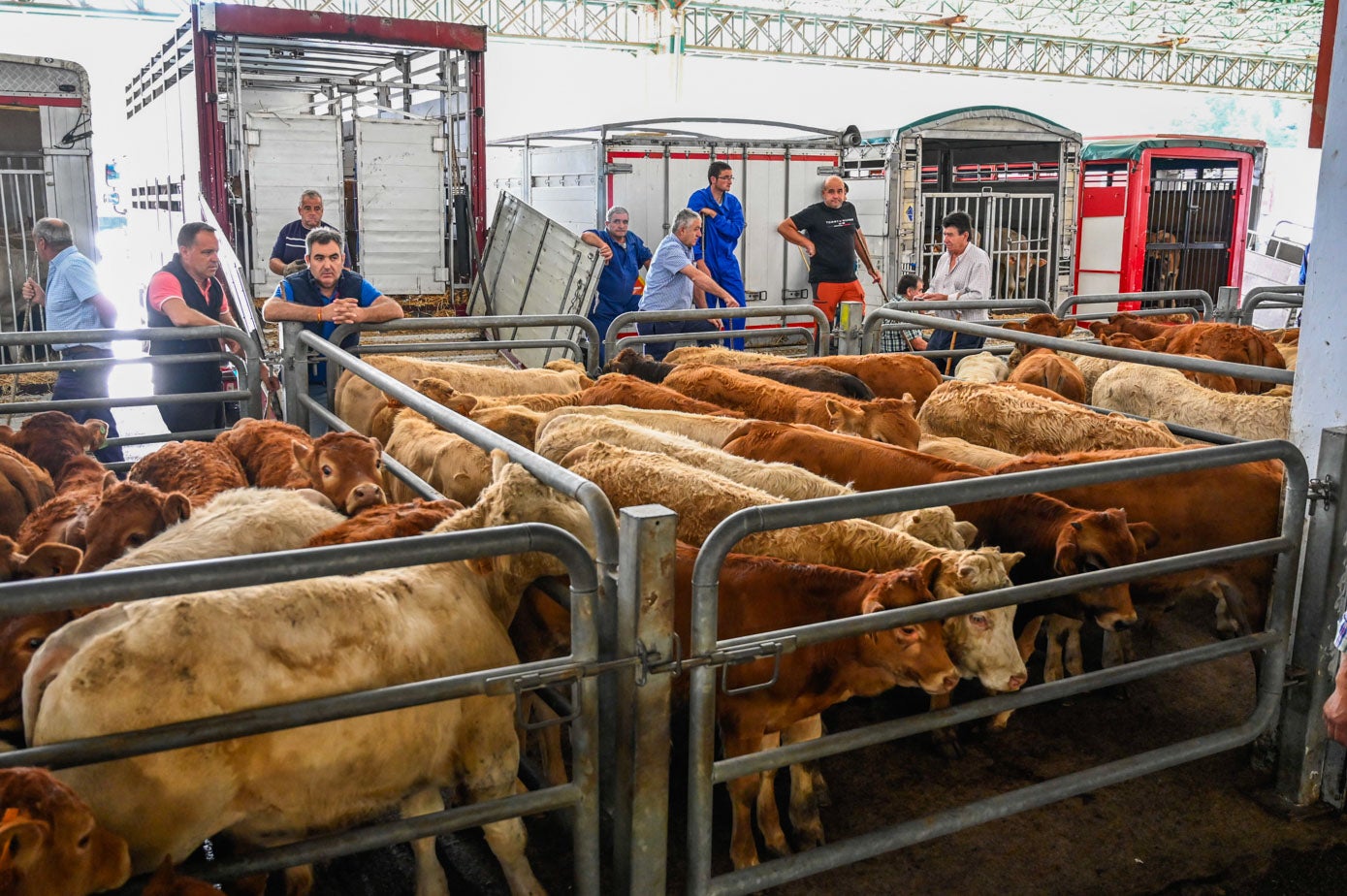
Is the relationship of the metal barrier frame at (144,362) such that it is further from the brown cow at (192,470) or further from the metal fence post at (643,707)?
the metal fence post at (643,707)

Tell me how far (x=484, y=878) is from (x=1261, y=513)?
11.6ft

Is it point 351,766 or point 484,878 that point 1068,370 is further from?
point 351,766

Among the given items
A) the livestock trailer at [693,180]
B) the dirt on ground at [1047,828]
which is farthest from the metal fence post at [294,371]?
the livestock trailer at [693,180]

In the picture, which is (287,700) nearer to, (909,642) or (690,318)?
(909,642)

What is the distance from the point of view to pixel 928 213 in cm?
1639

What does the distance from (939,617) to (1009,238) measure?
13849mm

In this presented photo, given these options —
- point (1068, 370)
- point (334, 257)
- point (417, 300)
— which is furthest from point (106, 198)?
point (1068, 370)

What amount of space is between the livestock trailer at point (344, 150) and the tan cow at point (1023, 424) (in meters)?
6.07

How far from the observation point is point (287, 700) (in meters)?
2.69

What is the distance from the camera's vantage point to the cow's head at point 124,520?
3734mm

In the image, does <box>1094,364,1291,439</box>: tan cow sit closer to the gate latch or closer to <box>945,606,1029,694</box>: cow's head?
the gate latch

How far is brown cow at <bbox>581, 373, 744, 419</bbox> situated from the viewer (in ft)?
20.5

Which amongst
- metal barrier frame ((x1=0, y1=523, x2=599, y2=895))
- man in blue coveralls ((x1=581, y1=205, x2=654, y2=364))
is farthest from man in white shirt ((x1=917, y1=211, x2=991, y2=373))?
metal barrier frame ((x1=0, y1=523, x2=599, y2=895))

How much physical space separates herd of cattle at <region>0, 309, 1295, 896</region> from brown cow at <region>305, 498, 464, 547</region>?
0.05 ft
